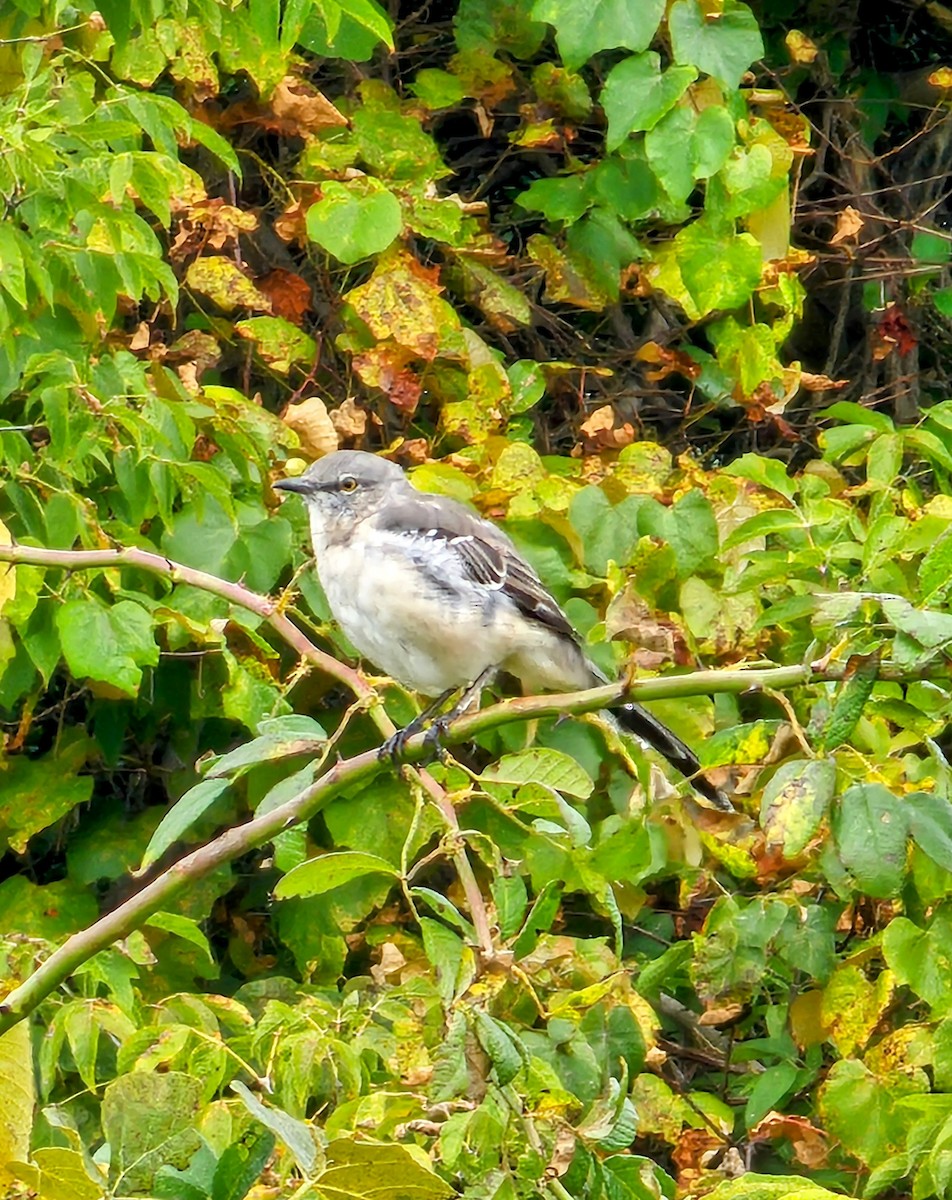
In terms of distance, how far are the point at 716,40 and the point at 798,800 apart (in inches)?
99.4

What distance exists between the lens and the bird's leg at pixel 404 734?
2812mm

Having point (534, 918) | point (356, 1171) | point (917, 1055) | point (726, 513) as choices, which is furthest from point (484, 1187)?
point (726, 513)

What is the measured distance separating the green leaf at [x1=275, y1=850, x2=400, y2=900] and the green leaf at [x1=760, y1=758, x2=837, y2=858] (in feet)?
1.68

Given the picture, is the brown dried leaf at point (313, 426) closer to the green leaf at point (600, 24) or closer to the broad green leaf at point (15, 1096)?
the green leaf at point (600, 24)

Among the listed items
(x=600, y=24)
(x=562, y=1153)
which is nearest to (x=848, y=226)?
(x=600, y=24)

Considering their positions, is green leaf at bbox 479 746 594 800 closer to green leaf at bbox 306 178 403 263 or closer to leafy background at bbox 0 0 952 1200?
leafy background at bbox 0 0 952 1200

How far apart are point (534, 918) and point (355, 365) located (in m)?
2.76

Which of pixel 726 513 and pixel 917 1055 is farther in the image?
pixel 726 513

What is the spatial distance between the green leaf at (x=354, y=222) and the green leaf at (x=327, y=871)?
236cm

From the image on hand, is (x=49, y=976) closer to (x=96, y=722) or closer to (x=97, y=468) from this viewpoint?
(x=97, y=468)

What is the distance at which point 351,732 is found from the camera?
4.48 metres

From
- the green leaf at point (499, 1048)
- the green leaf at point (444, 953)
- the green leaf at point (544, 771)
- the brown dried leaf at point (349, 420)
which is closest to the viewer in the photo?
the green leaf at point (499, 1048)

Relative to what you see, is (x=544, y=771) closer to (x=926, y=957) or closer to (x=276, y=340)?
(x=926, y=957)

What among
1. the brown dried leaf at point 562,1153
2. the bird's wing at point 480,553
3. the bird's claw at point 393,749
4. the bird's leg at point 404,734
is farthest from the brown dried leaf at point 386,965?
the brown dried leaf at point 562,1153
